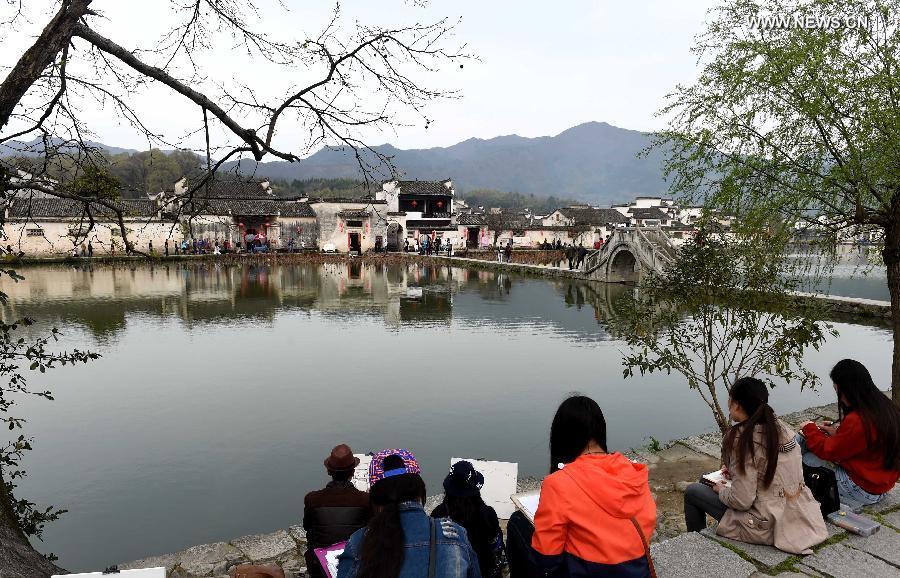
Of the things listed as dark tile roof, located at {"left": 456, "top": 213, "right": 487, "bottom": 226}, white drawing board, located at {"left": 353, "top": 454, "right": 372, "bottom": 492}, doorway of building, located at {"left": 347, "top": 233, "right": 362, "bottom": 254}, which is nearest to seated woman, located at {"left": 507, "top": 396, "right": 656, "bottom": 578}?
white drawing board, located at {"left": 353, "top": 454, "right": 372, "bottom": 492}

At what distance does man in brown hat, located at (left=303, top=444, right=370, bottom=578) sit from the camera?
10.9ft

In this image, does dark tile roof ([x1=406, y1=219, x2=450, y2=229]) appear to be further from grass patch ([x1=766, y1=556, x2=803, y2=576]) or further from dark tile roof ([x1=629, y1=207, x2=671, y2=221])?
grass patch ([x1=766, y1=556, x2=803, y2=576])

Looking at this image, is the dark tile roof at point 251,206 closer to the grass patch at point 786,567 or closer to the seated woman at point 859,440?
the seated woman at point 859,440

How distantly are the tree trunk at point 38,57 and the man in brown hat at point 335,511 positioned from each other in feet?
10.0

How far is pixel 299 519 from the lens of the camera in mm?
5953

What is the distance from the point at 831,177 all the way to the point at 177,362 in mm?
12142

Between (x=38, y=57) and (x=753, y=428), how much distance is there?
5049 millimetres

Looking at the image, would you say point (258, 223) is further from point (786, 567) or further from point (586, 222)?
point (786, 567)

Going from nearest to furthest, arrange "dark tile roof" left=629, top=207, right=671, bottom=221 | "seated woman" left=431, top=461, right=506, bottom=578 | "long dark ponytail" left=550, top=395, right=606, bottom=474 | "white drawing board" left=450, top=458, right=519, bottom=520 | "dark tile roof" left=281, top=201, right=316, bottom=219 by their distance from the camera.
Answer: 1. "long dark ponytail" left=550, top=395, right=606, bottom=474
2. "seated woman" left=431, top=461, right=506, bottom=578
3. "white drawing board" left=450, top=458, right=519, bottom=520
4. "dark tile roof" left=281, top=201, right=316, bottom=219
5. "dark tile roof" left=629, top=207, right=671, bottom=221

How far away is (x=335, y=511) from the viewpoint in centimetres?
332

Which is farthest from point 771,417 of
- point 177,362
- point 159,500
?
point 177,362

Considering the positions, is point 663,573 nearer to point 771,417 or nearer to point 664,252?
point 771,417

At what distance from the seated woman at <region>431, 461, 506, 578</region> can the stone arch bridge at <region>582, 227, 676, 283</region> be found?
79.4 ft

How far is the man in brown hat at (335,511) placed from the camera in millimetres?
3320
